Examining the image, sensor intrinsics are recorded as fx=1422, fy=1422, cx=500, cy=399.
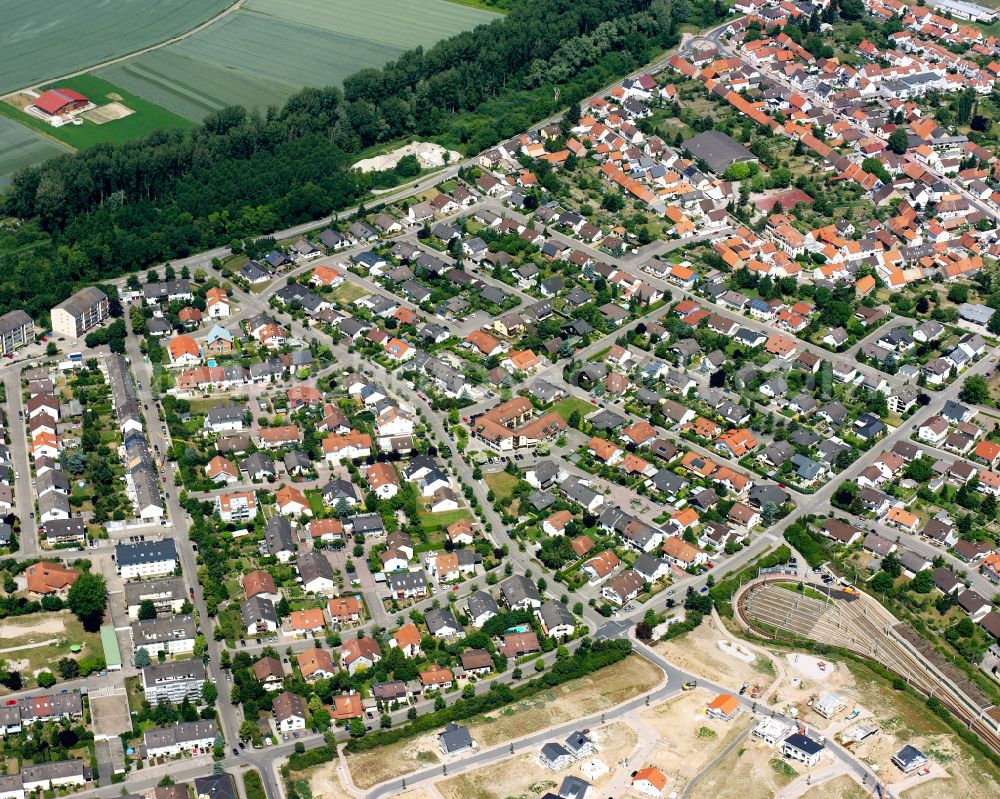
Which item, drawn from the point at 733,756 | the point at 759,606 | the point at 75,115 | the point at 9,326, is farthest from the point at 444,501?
the point at 75,115

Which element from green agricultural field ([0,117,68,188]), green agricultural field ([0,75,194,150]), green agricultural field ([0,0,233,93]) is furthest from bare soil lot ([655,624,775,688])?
green agricultural field ([0,0,233,93])

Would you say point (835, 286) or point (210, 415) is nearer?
point (210, 415)

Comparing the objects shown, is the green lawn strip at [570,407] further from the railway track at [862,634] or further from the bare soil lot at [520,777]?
the bare soil lot at [520,777]

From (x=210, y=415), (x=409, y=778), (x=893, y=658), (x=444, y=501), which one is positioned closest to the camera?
(x=409, y=778)

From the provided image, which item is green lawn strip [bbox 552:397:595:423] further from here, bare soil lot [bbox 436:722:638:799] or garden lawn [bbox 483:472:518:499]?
bare soil lot [bbox 436:722:638:799]

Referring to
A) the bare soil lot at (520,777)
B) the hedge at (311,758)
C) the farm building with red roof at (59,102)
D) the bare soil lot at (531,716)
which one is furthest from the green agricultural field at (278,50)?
the bare soil lot at (520,777)

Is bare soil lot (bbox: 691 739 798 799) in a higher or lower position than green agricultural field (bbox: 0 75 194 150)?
lower

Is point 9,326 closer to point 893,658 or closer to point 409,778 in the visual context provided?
point 409,778
